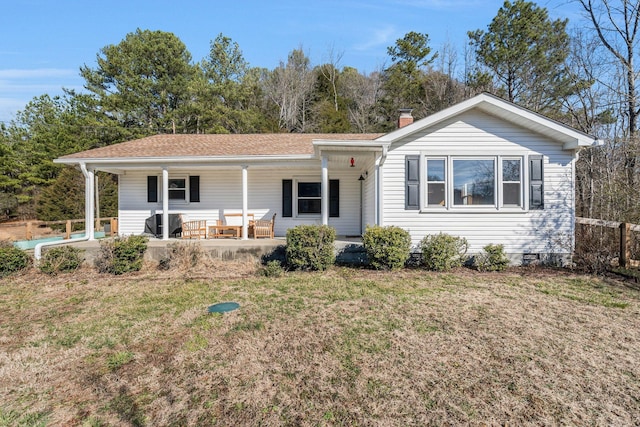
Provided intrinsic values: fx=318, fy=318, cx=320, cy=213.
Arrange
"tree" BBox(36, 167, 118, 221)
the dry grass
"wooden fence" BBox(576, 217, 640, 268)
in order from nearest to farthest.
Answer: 1. the dry grass
2. "wooden fence" BBox(576, 217, 640, 268)
3. "tree" BBox(36, 167, 118, 221)

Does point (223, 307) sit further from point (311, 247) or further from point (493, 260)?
point (493, 260)

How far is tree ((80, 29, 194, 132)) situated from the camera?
71.2 ft

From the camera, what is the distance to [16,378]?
3.24m

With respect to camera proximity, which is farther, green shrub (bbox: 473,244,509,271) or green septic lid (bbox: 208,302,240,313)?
green shrub (bbox: 473,244,509,271)

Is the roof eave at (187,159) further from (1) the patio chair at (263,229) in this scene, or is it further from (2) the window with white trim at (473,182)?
(2) the window with white trim at (473,182)

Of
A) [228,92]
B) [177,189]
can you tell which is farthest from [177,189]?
[228,92]

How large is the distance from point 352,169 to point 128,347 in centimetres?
864

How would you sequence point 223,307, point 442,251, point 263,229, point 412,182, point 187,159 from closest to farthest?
1. point 223,307
2. point 442,251
3. point 412,182
4. point 187,159
5. point 263,229

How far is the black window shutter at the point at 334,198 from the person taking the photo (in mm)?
11188

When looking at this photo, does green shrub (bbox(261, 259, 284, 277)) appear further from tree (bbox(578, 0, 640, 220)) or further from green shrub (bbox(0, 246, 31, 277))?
tree (bbox(578, 0, 640, 220))

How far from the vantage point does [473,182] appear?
8102 millimetres

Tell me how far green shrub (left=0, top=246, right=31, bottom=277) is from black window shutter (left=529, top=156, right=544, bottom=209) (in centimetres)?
1272

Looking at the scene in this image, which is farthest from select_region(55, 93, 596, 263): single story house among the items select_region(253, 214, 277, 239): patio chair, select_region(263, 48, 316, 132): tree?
select_region(263, 48, 316, 132): tree

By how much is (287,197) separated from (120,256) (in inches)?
212
